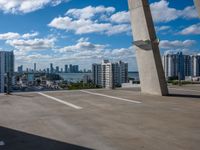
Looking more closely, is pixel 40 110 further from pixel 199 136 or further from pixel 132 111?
pixel 199 136

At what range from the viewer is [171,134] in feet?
20.3

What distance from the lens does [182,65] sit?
1841 inches

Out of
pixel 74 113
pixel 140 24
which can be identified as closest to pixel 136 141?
pixel 74 113

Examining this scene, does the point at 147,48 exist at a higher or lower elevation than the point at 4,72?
higher

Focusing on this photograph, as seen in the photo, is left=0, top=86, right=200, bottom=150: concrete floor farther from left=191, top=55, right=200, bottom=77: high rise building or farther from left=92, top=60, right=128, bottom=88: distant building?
left=191, top=55, right=200, bottom=77: high rise building

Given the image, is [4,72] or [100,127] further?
[4,72]

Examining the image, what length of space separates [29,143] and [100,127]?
6.11ft

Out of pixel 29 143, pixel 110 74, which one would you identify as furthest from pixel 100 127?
pixel 110 74

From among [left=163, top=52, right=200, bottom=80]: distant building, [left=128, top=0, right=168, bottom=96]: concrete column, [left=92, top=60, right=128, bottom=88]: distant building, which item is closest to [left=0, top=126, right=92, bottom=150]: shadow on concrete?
[left=128, top=0, right=168, bottom=96]: concrete column

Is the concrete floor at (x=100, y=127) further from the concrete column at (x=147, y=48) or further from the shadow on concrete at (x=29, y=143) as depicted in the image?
the concrete column at (x=147, y=48)

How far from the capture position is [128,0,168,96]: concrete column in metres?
14.0

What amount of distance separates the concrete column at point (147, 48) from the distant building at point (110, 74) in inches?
165

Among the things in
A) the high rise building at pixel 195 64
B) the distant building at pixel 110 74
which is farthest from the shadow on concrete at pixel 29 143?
the high rise building at pixel 195 64

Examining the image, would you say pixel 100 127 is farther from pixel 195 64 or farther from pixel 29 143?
pixel 195 64
